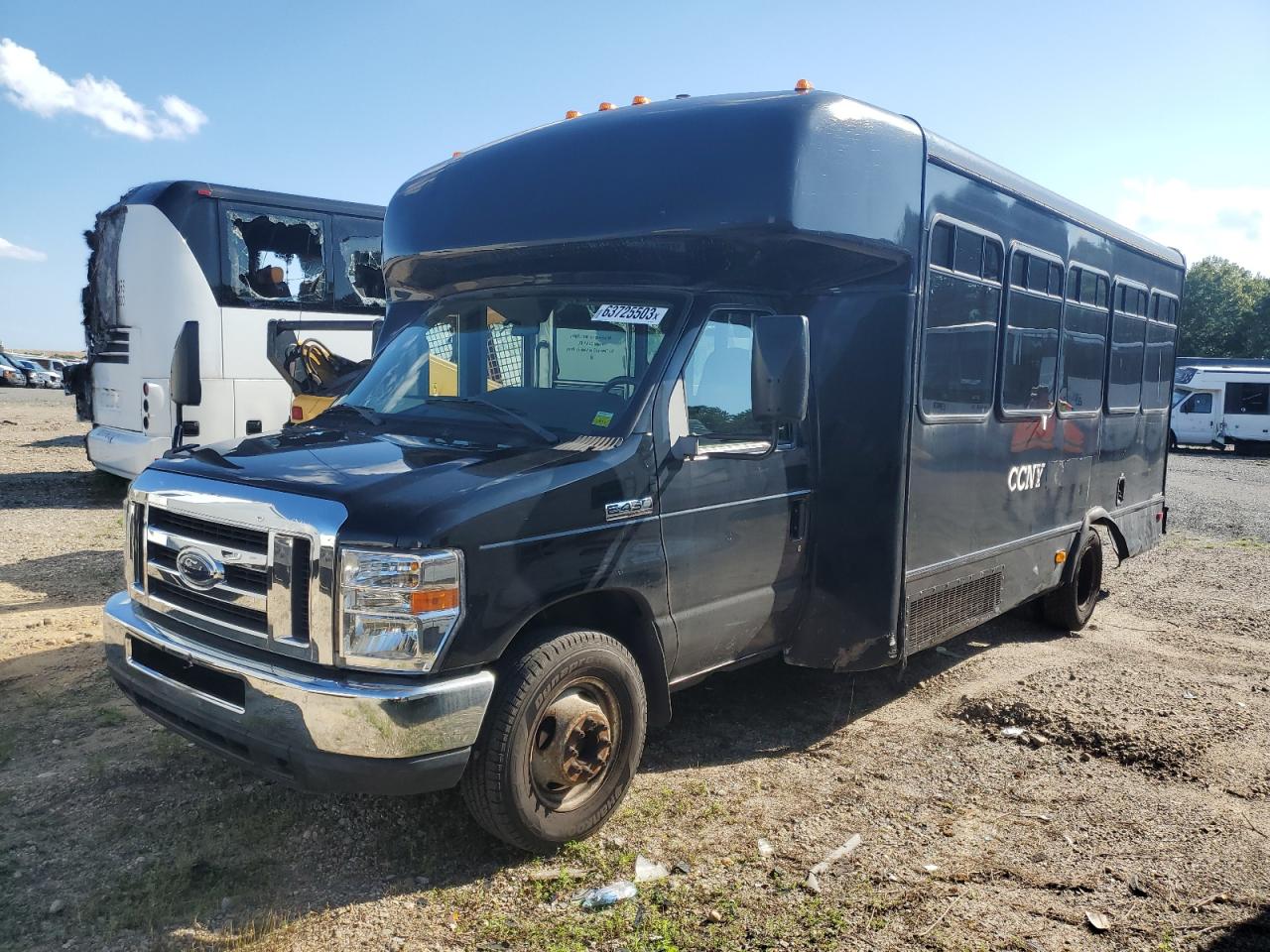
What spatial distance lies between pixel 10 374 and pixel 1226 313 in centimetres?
6783

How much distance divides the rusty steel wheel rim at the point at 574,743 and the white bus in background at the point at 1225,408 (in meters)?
29.1

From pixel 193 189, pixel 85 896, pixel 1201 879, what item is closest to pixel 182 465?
pixel 85 896

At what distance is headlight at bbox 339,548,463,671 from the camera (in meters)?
3.25

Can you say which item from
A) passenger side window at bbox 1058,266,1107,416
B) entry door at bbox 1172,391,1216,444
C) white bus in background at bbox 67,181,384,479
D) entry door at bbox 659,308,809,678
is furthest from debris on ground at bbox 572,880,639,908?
entry door at bbox 1172,391,1216,444

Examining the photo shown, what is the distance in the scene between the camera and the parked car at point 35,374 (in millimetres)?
41781

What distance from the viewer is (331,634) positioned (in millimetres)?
3299

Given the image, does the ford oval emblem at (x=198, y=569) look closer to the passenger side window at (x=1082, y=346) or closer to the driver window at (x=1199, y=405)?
the passenger side window at (x=1082, y=346)

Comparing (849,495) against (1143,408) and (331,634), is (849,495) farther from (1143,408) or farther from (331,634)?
(1143,408)

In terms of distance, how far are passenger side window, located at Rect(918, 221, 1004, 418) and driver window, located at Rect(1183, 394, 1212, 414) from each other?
27.6m

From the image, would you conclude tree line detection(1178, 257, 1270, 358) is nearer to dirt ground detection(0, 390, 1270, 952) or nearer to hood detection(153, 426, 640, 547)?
dirt ground detection(0, 390, 1270, 952)

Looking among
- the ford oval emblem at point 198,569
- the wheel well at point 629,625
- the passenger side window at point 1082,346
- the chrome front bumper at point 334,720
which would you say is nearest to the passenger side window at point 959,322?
the passenger side window at point 1082,346

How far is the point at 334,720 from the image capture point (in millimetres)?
3250

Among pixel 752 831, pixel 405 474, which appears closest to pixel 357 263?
pixel 405 474

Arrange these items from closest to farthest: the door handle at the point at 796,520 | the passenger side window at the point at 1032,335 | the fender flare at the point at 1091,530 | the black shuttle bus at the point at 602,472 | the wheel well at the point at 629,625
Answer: the black shuttle bus at the point at 602,472 < the wheel well at the point at 629,625 < the door handle at the point at 796,520 < the passenger side window at the point at 1032,335 < the fender flare at the point at 1091,530
